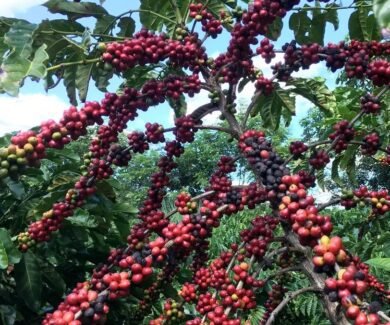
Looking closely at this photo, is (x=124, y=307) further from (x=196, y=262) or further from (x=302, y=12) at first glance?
(x=302, y=12)

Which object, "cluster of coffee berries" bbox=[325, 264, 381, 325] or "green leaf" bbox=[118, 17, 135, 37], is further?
"green leaf" bbox=[118, 17, 135, 37]

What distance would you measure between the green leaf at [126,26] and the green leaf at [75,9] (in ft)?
0.52

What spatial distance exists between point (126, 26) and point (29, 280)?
1352 mm

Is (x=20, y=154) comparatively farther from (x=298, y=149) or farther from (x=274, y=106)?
(x=274, y=106)

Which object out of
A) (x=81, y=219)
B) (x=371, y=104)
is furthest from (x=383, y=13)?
(x=81, y=219)

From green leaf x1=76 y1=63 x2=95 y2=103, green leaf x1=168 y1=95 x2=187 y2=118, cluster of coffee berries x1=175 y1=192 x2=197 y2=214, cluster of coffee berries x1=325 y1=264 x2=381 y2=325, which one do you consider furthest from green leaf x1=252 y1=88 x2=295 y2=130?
cluster of coffee berries x1=325 y1=264 x2=381 y2=325

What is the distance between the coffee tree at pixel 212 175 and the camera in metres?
1.23

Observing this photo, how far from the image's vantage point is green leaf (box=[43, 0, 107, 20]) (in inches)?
88.4

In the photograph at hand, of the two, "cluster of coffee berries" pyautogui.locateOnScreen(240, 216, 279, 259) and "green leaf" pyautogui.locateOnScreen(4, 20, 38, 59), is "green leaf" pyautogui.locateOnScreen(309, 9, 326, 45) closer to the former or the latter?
"cluster of coffee berries" pyautogui.locateOnScreen(240, 216, 279, 259)

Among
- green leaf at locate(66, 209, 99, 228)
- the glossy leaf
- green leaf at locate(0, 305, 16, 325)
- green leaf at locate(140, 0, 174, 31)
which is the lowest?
green leaf at locate(0, 305, 16, 325)

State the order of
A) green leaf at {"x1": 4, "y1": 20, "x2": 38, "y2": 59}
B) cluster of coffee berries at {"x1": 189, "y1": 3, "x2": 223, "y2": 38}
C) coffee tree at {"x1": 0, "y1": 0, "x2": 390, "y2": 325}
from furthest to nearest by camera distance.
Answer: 1. cluster of coffee berries at {"x1": 189, "y1": 3, "x2": 223, "y2": 38}
2. green leaf at {"x1": 4, "y1": 20, "x2": 38, "y2": 59}
3. coffee tree at {"x1": 0, "y1": 0, "x2": 390, "y2": 325}

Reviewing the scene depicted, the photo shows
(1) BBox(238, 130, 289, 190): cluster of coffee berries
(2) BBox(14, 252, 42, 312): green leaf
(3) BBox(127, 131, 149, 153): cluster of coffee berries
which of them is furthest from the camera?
(2) BBox(14, 252, 42, 312): green leaf

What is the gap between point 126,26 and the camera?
8.38 ft

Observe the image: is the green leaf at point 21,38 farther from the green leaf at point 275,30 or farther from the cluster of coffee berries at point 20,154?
the green leaf at point 275,30
